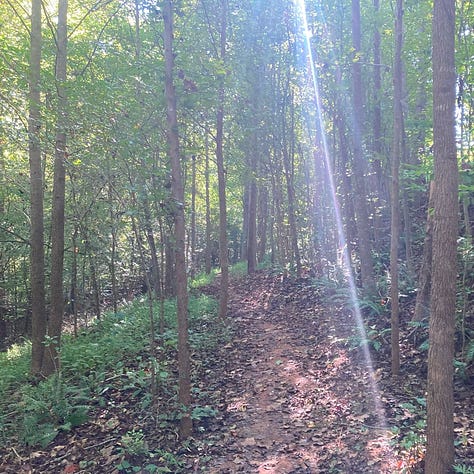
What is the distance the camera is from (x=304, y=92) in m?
13.6

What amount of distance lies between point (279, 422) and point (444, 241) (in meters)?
3.50

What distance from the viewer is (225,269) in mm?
10828

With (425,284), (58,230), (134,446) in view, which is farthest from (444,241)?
(58,230)

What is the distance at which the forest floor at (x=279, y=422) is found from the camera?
175 inches

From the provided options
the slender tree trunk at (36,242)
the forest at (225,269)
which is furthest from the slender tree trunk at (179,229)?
the slender tree trunk at (36,242)

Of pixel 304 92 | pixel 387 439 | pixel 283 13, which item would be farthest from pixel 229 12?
pixel 387 439

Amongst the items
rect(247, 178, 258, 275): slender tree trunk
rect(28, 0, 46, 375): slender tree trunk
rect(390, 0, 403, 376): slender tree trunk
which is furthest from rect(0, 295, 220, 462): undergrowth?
rect(247, 178, 258, 275): slender tree trunk

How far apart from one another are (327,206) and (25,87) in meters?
10.1

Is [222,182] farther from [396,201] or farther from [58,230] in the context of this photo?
[396,201]

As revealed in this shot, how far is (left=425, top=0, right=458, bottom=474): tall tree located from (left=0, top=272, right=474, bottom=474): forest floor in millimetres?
576

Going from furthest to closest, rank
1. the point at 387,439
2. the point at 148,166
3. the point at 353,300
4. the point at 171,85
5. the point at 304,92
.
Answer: the point at 304,92, the point at 353,300, the point at 148,166, the point at 171,85, the point at 387,439

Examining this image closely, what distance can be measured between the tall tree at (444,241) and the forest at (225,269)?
15mm

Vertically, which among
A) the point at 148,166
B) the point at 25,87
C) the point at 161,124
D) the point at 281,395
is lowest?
the point at 281,395

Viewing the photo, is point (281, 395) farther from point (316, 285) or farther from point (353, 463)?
point (316, 285)
